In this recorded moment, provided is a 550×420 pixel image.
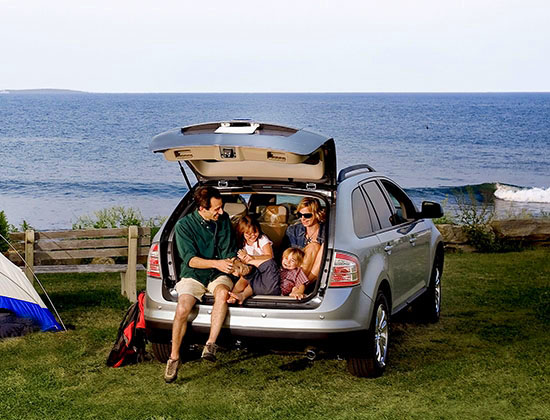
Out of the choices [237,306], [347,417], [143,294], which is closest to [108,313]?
[143,294]

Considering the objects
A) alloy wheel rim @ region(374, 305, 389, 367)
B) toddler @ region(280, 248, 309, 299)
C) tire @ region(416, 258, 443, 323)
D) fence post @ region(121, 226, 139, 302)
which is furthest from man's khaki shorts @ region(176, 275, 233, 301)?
fence post @ region(121, 226, 139, 302)

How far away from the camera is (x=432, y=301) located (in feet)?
29.4

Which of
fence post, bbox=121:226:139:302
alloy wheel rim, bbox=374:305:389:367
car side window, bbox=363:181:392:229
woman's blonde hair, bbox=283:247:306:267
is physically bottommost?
fence post, bbox=121:226:139:302

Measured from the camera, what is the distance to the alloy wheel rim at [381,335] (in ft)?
22.1

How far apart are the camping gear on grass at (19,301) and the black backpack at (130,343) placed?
1.47m

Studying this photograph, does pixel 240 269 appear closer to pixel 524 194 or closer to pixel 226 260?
pixel 226 260

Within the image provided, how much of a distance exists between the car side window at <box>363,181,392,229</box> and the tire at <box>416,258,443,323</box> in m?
1.25

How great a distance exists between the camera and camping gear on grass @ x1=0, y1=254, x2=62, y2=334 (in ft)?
27.1

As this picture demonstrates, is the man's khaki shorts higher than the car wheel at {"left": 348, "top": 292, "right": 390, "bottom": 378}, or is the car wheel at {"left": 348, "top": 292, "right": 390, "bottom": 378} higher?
the man's khaki shorts

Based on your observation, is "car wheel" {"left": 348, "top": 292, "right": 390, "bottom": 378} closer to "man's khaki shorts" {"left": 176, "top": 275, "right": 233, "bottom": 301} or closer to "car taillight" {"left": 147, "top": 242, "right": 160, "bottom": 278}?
"man's khaki shorts" {"left": 176, "top": 275, "right": 233, "bottom": 301}

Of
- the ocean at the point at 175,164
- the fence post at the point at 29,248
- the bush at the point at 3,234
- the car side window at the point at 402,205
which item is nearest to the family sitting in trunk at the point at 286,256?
the car side window at the point at 402,205

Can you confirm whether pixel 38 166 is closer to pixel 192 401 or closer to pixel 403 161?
pixel 403 161

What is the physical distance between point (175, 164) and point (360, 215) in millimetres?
46622

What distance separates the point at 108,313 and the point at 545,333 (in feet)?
14.5
